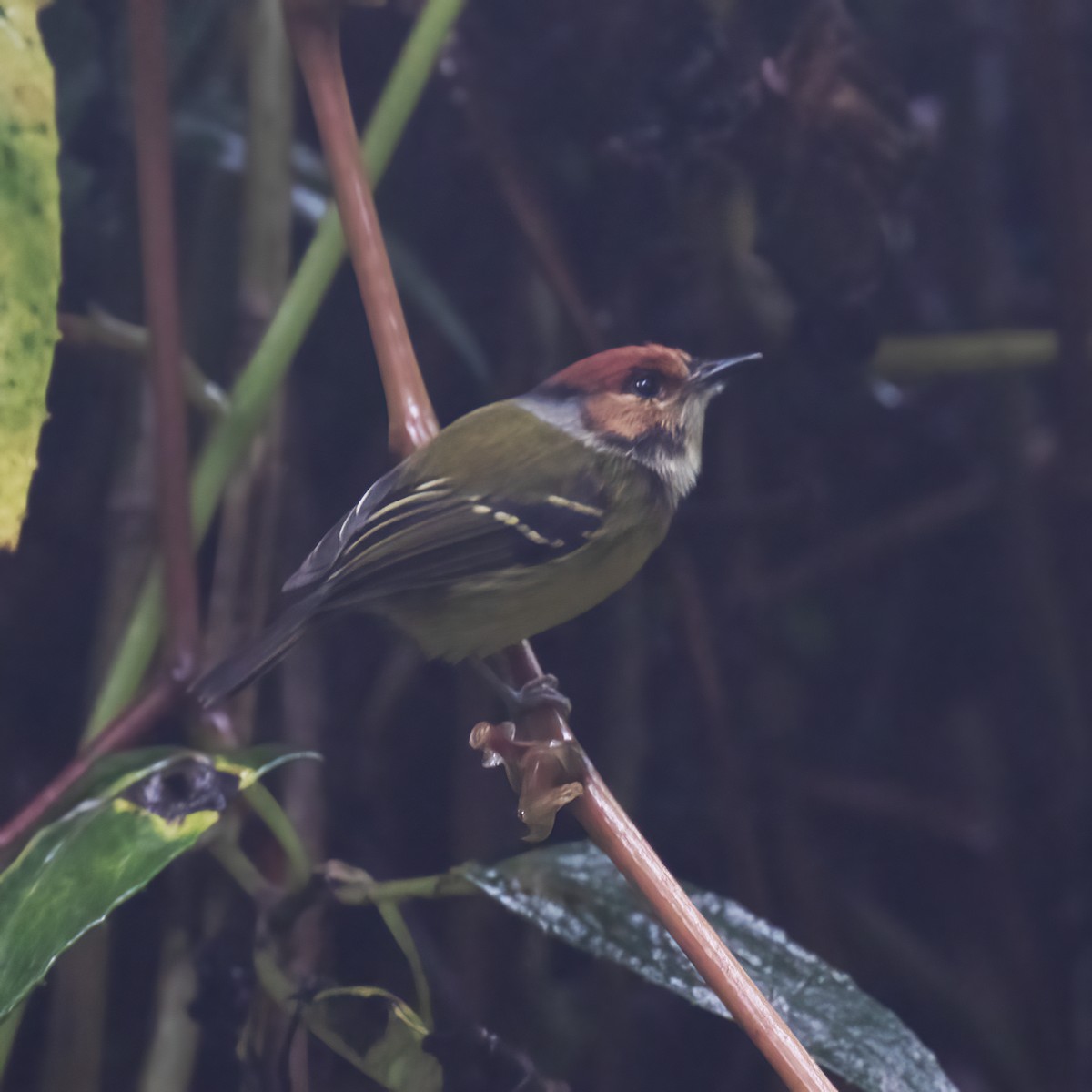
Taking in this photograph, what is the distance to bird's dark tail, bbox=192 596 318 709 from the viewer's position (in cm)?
72

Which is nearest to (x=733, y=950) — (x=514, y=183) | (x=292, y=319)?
(x=292, y=319)

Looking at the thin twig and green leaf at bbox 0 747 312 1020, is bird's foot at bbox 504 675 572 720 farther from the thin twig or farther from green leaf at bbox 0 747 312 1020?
the thin twig

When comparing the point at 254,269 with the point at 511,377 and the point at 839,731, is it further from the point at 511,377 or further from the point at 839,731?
the point at 839,731

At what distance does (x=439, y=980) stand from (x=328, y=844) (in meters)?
0.18

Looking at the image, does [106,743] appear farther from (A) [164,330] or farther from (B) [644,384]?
(B) [644,384]

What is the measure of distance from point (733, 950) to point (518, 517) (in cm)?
31

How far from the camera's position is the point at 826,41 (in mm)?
995

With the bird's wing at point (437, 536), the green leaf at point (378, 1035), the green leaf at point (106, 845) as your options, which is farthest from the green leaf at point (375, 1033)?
the bird's wing at point (437, 536)

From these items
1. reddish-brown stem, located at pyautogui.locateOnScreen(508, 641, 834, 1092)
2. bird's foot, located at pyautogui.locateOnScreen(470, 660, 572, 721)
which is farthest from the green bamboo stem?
reddish-brown stem, located at pyautogui.locateOnScreen(508, 641, 834, 1092)

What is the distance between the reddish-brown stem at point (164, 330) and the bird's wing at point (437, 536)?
0.45 feet

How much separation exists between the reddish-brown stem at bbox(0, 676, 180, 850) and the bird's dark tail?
0.33 feet

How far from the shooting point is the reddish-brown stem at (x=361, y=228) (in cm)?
73

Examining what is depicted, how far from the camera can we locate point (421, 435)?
2.36 feet

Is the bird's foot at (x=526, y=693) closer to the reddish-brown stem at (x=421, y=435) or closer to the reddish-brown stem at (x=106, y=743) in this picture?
the reddish-brown stem at (x=421, y=435)
